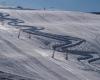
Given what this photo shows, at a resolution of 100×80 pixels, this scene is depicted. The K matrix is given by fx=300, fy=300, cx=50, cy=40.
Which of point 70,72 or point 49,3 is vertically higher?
point 49,3

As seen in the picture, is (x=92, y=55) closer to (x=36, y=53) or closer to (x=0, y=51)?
(x=36, y=53)

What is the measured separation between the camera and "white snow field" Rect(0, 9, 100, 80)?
800 inches

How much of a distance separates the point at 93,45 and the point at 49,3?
3866 cm

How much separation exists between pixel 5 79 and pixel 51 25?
2154cm

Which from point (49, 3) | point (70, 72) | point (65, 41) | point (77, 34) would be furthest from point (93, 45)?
point (49, 3)

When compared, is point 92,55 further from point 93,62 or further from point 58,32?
point 58,32

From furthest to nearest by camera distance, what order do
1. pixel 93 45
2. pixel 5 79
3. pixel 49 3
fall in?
pixel 49 3 < pixel 93 45 < pixel 5 79

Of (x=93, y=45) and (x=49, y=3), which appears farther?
(x=49, y=3)

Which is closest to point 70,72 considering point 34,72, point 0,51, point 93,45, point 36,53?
point 34,72

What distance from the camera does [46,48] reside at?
27.1 metres

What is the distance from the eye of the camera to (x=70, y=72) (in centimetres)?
2080

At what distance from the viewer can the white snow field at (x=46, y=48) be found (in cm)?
2031

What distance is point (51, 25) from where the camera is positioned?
1532 inches

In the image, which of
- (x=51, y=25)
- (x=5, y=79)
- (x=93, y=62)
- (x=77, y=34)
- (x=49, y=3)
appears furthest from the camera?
(x=49, y=3)
